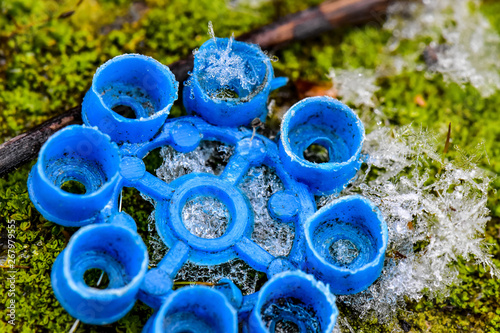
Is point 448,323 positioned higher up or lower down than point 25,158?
lower down

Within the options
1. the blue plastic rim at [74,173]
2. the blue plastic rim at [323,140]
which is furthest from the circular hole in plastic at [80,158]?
the blue plastic rim at [323,140]

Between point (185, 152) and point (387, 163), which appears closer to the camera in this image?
point (185, 152)

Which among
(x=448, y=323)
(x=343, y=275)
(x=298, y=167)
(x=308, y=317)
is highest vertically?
(x=298, y=167)

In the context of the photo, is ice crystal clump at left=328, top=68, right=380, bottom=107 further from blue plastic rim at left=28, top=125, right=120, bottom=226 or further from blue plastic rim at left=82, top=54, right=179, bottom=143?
blue plastic rim at left=28, top=125, right=120, bottom=226

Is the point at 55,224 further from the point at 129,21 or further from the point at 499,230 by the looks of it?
the point at 499,230

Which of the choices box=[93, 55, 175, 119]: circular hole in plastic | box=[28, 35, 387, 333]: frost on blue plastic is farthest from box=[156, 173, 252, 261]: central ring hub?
box=[93, 55, 175, 119]: circular hole in plastic

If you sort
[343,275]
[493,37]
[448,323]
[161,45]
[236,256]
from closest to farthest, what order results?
[343,275], [236,256], [448,323], [161,45], [493,37]

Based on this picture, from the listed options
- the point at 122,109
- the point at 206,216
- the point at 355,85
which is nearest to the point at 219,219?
the point at 206,216

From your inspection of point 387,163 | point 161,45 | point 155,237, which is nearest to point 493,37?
point 387,163
